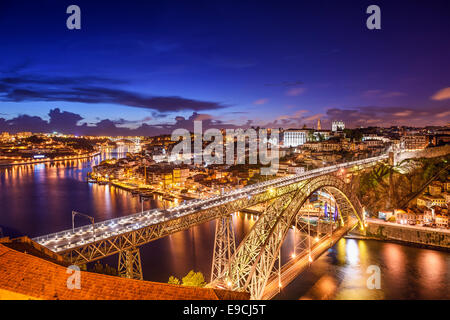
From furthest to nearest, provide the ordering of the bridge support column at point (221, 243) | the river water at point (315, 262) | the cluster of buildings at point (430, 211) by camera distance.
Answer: the cluster of buildings at point (430, 211), the river water at point (315, 262), the bridge support column at point (221, 243)

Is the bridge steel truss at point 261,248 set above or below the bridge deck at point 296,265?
above

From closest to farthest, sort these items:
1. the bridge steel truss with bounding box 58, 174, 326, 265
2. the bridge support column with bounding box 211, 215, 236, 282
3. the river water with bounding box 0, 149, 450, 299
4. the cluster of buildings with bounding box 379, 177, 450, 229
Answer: the bridge steel truss with bounding box 58, 174, 326, 265 < the bridge support column with bounding box 211, 215, 236, 282 < the river water with bounding box 0, 149, 450, 299 < the cluster of buildings with bounding box 379, 177, 450, 229

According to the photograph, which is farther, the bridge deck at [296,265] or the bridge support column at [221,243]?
the bridge deck at [296,265]

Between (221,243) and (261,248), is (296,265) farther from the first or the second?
(221,243)

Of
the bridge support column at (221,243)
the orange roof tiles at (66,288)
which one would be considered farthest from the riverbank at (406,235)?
the orange roof tiles at (66,288)

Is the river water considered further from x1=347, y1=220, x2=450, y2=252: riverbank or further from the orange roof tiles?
the orange roof tiles

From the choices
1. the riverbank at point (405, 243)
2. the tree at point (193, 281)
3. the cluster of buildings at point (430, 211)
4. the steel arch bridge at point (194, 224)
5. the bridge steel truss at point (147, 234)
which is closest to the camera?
the bridge steel truss at point (147, 234)

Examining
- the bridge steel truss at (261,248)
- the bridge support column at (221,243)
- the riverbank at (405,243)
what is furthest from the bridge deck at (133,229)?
the riverbank at (405,243)

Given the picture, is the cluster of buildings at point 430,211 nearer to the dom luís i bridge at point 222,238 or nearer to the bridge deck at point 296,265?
the bridge deck at point 296,265

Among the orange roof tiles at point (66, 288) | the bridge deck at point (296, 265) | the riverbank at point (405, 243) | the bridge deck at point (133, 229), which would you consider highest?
the orange roof tiles at point (66, 288)

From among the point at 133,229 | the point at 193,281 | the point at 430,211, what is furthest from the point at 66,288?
the point at 430,211

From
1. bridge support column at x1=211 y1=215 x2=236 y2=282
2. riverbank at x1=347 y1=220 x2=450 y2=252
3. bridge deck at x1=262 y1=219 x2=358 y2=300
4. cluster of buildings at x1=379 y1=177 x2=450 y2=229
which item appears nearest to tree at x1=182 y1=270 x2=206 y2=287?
bridge support column at x1=211 y1=215 x2=236 y2=282
